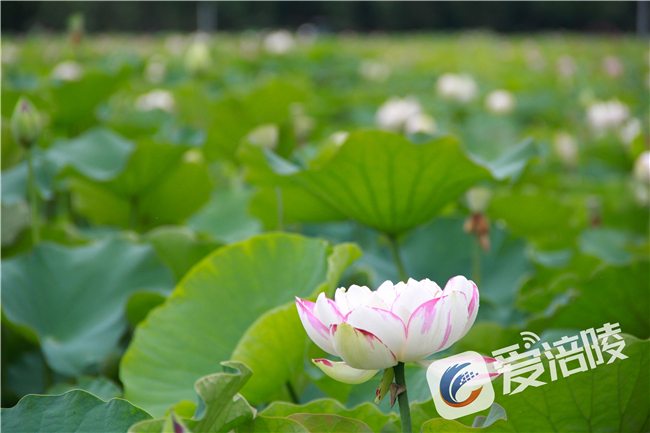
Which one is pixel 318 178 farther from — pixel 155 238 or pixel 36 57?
pixel 36 57

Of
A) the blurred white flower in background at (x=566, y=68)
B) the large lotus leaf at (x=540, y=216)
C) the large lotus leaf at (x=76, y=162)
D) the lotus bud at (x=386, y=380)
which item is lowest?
the large lotus leaf at (x=540, y=216)

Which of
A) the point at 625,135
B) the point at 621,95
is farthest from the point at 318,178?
the point at 621,95

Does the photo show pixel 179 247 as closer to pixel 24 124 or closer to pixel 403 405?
pixel 24 124

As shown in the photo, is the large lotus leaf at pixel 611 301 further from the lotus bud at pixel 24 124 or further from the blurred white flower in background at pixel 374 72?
the blurred white flower in background at pixel 374 72

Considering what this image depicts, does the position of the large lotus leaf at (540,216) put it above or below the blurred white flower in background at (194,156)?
below

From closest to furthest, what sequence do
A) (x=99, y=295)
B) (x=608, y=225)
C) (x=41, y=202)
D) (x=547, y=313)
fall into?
1. (x=547, y=313)
2. (x=99, y=295)
3. (x=41, y=202)
4. (x=608, y=225)

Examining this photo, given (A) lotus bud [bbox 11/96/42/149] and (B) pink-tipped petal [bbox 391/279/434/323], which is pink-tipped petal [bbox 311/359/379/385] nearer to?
(B) pink-tipped petal [bbox 391/279/434/323]

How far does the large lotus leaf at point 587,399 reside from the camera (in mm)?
433

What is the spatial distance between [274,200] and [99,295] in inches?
11.1

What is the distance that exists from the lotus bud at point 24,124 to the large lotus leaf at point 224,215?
0.39 m

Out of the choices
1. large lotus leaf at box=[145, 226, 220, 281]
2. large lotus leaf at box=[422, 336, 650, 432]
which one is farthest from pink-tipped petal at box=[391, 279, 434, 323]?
large lotus leaf at box=[145, 226, 220, 281]

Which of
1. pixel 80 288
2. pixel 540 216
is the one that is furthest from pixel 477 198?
pixel 80 288

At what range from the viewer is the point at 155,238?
2.71 ft

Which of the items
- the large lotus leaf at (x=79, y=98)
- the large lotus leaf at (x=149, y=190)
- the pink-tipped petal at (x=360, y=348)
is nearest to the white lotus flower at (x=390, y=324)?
the pink-tipped petal at (x=360, y=348)
